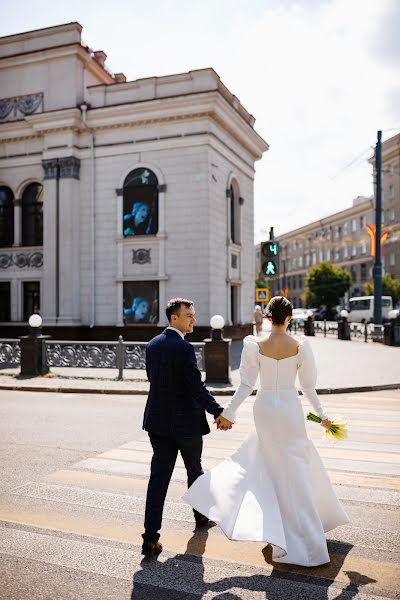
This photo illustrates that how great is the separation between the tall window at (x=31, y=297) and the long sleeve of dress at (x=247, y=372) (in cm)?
2336

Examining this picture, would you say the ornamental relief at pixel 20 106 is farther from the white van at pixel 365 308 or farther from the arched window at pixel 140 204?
the white van at pixel 365 308

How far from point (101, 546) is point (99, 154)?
22988 millimetres

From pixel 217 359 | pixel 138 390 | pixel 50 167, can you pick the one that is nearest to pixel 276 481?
pixel 138 390

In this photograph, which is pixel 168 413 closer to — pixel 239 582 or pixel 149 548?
pixel 149 548

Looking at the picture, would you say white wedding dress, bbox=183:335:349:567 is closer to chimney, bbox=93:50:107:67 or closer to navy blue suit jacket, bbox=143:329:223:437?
navy blue suit jacket, bbox=143:329:223:437

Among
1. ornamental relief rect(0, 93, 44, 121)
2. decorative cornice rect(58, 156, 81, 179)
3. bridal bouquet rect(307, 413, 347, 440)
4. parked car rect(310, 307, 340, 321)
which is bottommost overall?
bridal bouquet rect(307, 413, 347, 440)

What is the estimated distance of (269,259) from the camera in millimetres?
11734

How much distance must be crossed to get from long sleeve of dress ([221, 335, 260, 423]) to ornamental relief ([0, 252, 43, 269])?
23374 millimetres

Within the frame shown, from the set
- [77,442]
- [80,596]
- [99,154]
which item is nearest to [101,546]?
[80,596]

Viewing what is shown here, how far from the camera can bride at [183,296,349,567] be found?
3707 millimetres

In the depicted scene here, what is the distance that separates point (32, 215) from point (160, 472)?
970 inches

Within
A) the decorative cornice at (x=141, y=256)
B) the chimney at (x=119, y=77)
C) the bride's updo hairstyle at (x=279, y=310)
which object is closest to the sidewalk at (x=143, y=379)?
the decorative cornice at (x=141, y=256)

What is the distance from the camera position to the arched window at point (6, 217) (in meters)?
27.2

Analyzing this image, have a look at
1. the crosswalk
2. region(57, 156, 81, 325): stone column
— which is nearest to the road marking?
the crosswalk
